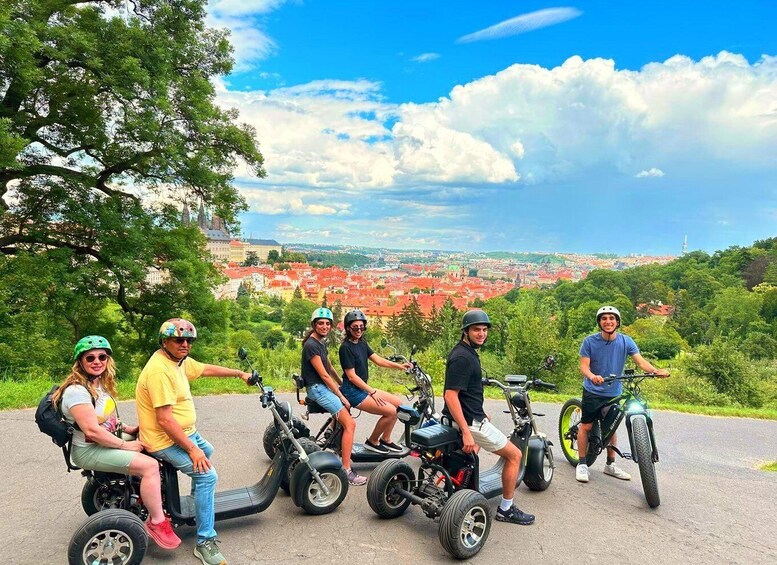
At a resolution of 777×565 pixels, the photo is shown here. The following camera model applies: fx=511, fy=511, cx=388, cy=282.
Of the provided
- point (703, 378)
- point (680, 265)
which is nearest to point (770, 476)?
point (703, 378)

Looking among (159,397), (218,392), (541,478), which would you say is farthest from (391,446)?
(218,392)

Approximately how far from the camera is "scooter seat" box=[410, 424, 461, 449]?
4.03m

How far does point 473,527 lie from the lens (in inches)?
154

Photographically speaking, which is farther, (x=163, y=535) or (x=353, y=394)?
(x=353, y=394)

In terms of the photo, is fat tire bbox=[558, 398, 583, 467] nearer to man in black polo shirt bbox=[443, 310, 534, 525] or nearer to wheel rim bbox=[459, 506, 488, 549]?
man in black polo shirt bbox=[443, 310, 534, 525]

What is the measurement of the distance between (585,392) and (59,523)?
5143 millimetres

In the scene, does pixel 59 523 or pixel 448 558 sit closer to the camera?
pixel 448 558

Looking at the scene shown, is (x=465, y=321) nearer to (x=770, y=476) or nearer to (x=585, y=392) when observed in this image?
(x=585, y=392)

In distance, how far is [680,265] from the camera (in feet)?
335

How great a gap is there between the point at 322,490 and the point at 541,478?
2218 millimetres

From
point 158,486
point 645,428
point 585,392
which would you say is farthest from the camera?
point 585,392

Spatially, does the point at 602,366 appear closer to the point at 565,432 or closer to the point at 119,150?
the point at 565,432

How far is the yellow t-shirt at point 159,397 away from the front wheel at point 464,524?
2.06 metres

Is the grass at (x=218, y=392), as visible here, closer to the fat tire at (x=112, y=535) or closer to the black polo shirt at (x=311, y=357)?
the black polo shirt at (x=311, y=357)
